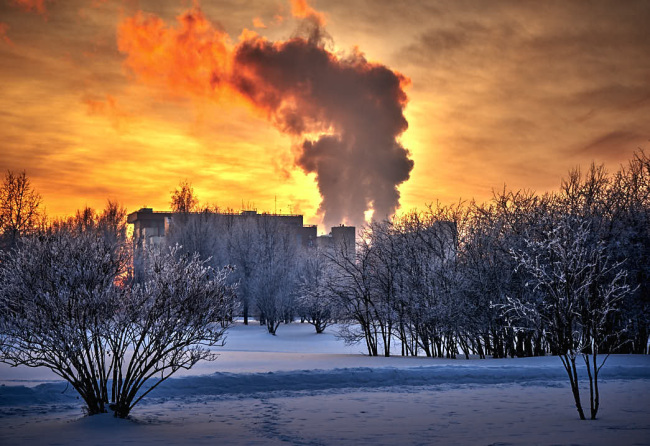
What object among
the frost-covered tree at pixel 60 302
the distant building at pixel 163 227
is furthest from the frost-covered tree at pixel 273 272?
the frost-covered tree at pixel 60 302

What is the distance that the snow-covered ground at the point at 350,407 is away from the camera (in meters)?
10.6

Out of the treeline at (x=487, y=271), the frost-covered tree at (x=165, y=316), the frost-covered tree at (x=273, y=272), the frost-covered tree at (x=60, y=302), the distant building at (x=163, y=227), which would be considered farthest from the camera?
the distant building at (x=163, y=227)

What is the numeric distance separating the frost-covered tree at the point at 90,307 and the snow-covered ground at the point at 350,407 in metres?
1.24

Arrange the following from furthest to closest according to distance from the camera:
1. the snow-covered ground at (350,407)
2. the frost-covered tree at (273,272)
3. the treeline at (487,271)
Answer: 1. the frost-covered tree at (273,272)
2. the treeline at (487,271)
3. the snow-covered ground at (350,407)

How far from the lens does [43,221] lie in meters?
41.9

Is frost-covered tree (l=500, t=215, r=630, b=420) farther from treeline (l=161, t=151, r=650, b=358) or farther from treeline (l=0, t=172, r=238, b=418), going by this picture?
treeline (l=0, t=172, r=238, b=418)

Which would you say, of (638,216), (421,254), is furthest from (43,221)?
(638,216)

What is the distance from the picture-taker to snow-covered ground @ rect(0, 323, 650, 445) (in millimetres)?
10562

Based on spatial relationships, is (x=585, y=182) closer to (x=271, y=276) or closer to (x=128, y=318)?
(x=128, y=318)

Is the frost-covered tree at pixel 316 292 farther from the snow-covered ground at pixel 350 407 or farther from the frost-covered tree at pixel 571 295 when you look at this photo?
the frost-covered tree at pixel 571 295

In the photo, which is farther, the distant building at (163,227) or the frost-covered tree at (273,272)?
the distant building at (163,227)

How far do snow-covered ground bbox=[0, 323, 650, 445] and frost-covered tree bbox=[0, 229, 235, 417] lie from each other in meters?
1.24

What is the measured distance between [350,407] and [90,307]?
642cm

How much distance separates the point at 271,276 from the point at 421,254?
80.6 feet
